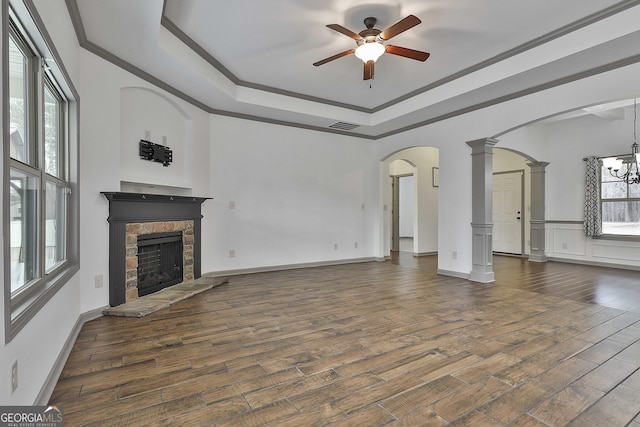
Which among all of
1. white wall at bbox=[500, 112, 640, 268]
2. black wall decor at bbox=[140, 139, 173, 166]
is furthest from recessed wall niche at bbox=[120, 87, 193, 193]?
white wall at bbox=[500, 112, 640, 268]

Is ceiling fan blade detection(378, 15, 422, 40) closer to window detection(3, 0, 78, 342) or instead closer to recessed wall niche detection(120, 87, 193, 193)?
window detection(3, 0, 78, 342)

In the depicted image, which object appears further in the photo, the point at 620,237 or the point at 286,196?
the point at 620,237

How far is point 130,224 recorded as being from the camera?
384 cm

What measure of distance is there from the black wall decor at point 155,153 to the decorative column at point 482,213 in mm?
4492

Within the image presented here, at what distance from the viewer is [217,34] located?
3656 mm

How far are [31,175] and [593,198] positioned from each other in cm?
858

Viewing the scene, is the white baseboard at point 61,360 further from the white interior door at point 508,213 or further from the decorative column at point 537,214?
the white interior door at point 508,213

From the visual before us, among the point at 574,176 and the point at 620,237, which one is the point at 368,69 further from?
the point at 620,237

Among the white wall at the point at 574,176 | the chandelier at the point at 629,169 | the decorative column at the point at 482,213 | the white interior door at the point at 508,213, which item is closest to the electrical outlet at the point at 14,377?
the decorative column at the point at 482,213

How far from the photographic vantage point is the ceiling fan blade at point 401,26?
2.86 metres

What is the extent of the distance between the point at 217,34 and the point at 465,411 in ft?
13.1

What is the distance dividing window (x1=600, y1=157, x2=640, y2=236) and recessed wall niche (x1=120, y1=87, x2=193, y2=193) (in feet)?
25.5

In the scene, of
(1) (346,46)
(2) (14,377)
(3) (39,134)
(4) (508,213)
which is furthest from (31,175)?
(4) (508,213)

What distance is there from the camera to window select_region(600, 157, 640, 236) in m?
6.38
